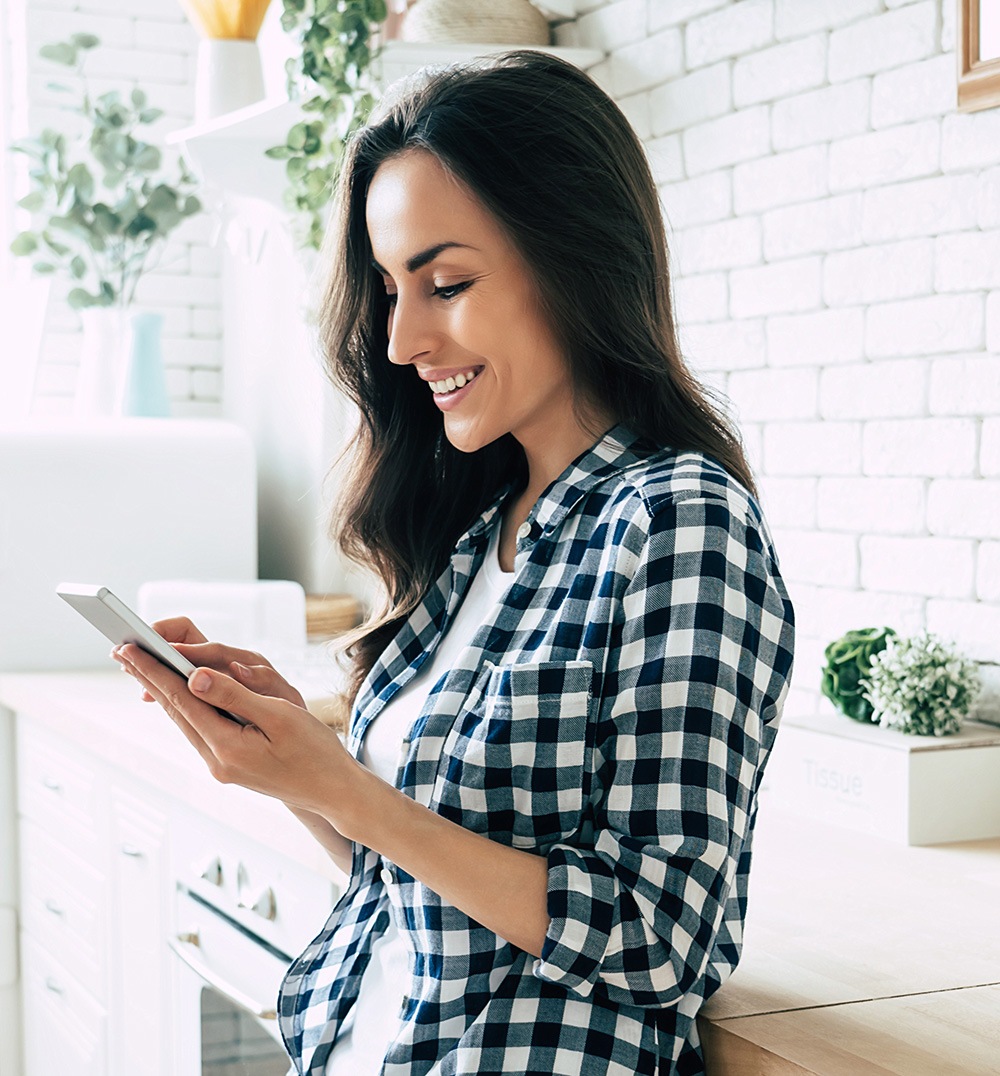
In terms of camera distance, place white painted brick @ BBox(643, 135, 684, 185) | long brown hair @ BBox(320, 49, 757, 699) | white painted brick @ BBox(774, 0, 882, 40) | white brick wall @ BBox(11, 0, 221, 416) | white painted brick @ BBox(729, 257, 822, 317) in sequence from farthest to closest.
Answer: white brick wall @ BBox(11, 0, 221, 416) < white painted brick @ BBox(643, 135, 684, 185) < white painted brick @ BBox(729, 257, 822, 317) < white painted brick @ BBox(774, 0, 882, 40) < long brown hair @ BBox(320, 49, 757, 699)

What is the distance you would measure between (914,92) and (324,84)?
117 centimetres

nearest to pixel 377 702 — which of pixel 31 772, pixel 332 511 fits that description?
pixel 332 511

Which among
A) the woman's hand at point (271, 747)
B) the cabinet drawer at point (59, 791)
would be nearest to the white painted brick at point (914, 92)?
the woman's hand at point (271, 747)

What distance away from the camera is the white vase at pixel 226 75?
2.97 m

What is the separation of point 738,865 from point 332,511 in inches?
24.3

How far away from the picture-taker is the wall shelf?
2609mm

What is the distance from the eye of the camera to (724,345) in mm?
2291

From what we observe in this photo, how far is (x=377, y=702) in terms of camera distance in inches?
54.1

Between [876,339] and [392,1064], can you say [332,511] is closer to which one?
[392,1064]

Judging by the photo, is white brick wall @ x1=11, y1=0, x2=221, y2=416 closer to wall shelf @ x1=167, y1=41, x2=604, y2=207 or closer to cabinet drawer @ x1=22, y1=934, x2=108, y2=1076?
wall shelf @ x1=167, y1=41, x2=604, y2=207

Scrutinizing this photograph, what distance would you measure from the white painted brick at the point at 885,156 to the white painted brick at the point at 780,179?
32mm

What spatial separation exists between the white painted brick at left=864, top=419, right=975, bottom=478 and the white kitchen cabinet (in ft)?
3.97

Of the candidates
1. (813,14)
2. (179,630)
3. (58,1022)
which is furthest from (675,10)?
(58,1022)

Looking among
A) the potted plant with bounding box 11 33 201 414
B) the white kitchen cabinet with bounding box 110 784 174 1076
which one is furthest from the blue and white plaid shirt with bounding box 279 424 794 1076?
the potted plant with bounding box 11 33 201 414
